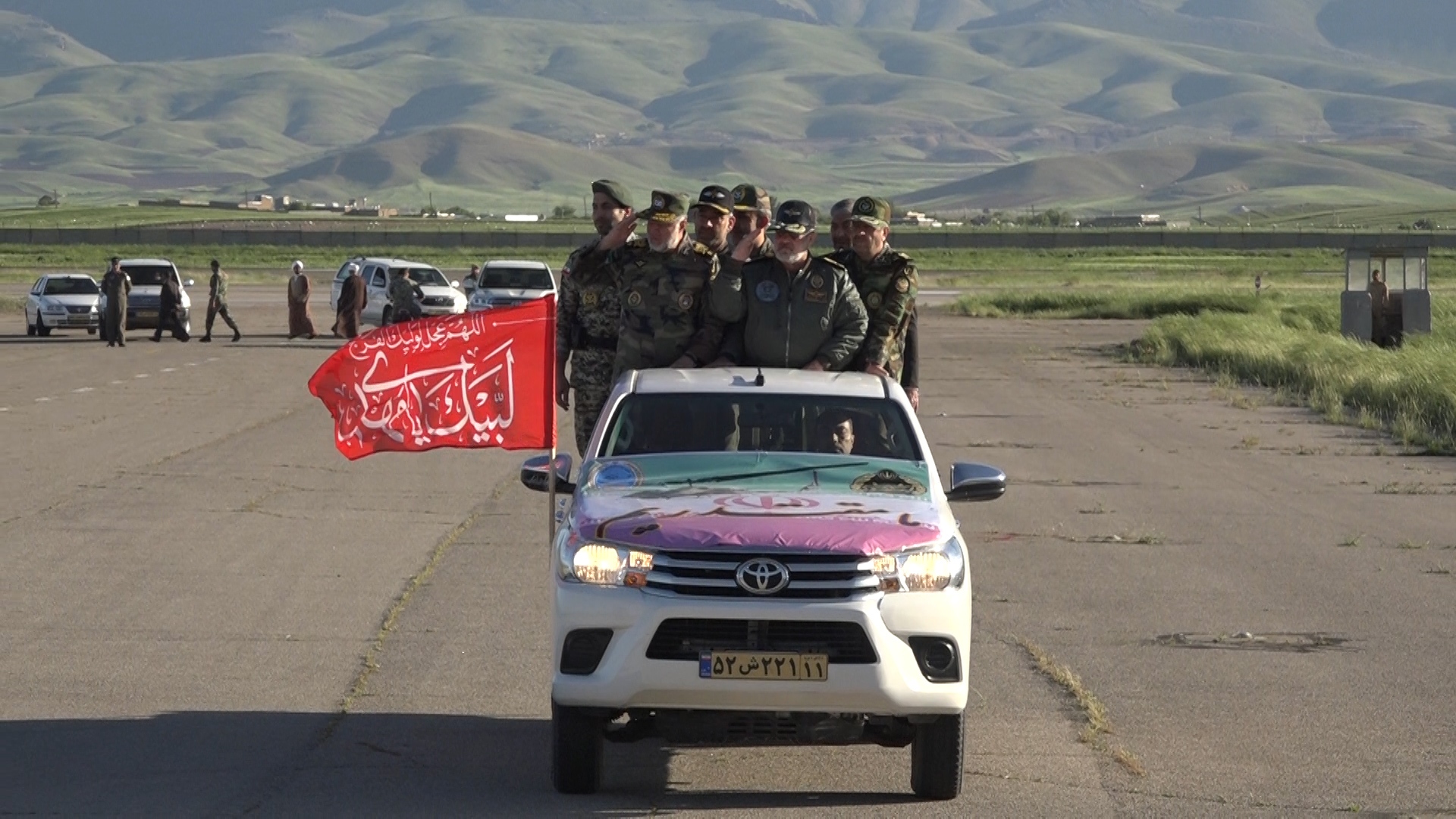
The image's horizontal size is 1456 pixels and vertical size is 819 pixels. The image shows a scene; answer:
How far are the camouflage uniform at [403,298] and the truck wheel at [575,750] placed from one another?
2907 centimetres

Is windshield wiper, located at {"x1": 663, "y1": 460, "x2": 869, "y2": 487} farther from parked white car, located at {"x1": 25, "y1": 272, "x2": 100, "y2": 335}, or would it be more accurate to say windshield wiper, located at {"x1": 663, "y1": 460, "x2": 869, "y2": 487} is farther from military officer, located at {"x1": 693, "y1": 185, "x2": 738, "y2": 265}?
parked white car, located at {"x1": 25, "y1": 272, "x2": 100, "y2": 335}

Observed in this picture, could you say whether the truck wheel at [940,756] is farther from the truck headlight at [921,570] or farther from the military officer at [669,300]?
the military officer at [669,300]

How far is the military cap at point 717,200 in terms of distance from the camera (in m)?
9.60

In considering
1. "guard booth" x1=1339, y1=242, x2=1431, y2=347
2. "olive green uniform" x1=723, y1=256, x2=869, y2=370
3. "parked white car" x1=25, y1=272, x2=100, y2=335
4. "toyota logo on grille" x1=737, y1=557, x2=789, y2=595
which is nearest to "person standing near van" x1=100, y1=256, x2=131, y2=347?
"parked white car" x1=25, y1=272, x2=100, y2=335

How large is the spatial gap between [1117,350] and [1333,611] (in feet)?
97.9

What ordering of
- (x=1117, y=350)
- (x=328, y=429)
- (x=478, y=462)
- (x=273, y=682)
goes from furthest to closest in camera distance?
(x=1117, y=350)
(x=328, y=429)
(x=478, y=462)
(x=273, y=682)

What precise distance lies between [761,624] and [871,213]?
141 inches

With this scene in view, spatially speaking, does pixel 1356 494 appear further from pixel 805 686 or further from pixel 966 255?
pixel 966 255

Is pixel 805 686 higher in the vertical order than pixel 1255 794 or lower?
higher

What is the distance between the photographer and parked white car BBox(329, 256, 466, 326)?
42.7 metres

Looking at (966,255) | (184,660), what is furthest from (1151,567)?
(966,255)

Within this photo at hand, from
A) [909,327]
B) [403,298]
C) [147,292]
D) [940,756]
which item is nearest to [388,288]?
[147,292]

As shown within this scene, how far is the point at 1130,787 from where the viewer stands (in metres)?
7.58

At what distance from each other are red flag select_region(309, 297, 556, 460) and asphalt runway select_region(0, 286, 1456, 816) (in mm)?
1101
